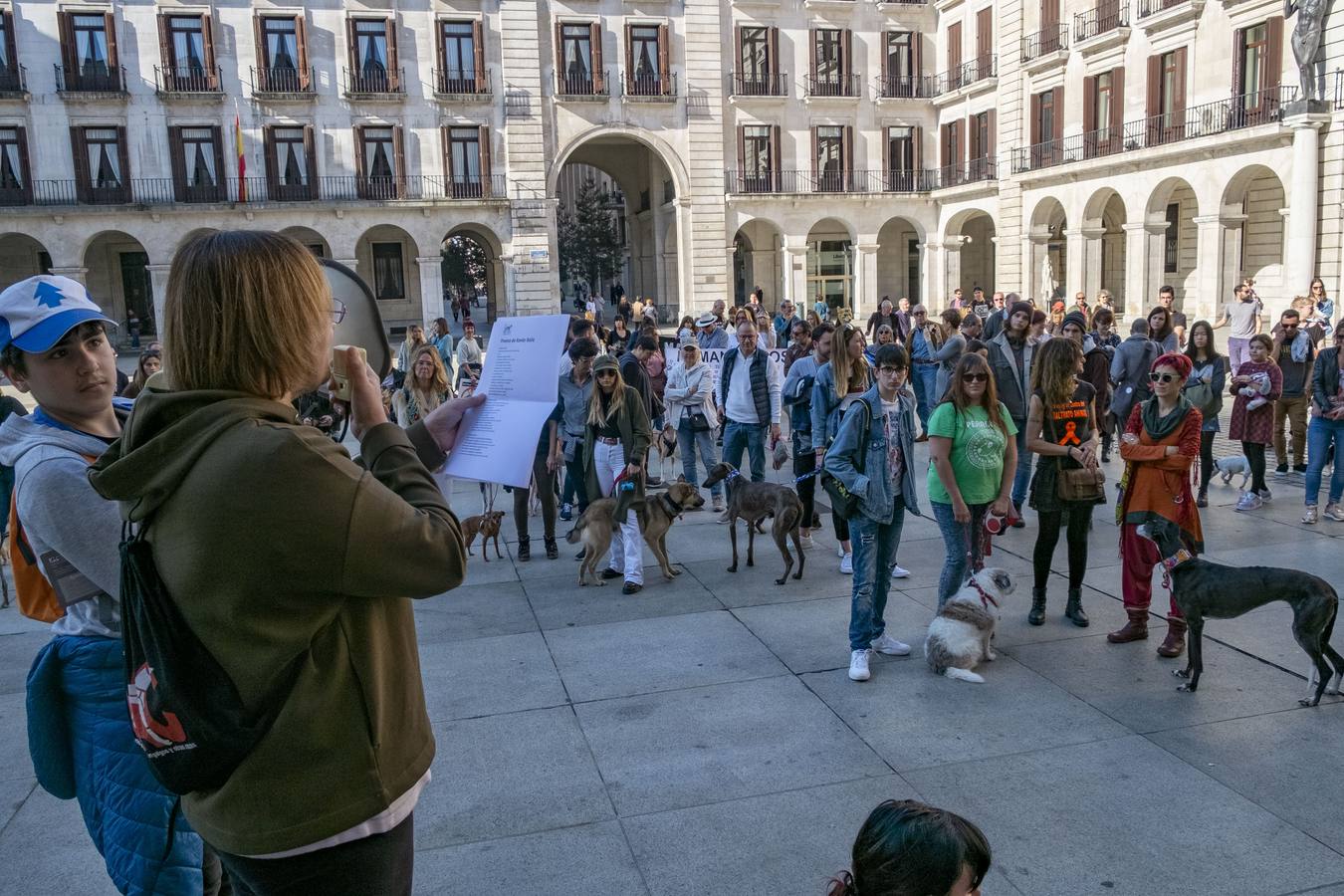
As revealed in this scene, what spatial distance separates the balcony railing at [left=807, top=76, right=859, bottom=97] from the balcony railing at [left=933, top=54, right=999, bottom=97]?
3.24 meters

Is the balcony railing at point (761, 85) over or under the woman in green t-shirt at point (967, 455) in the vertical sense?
over

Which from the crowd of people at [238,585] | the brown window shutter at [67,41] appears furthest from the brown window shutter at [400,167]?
the crowd of people at [238,585]

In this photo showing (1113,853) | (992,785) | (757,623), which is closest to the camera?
(1113,853)

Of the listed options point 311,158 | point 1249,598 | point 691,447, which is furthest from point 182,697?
point 311,158

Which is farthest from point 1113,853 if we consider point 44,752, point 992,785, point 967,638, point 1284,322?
point 1284,322

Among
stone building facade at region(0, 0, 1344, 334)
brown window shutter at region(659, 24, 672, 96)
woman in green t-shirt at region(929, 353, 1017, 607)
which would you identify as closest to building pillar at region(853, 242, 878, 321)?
stone building facade at region(0, 0, 1344, 334)

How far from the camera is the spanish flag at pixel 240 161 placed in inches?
1216

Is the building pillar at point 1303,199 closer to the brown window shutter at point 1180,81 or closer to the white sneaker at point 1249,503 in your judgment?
the brown window shutter at point 1180,81

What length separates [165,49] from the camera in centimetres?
3162

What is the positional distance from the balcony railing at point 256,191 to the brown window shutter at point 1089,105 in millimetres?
18614

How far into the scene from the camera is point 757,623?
6637 millimetres

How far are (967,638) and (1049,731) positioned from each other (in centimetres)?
77

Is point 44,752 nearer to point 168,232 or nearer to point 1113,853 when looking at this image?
point 1113,853

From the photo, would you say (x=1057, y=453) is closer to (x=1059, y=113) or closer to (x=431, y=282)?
(x=1059, y=113)
